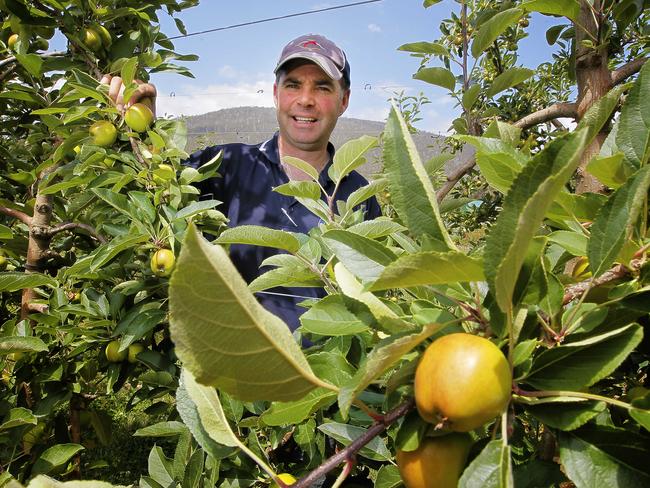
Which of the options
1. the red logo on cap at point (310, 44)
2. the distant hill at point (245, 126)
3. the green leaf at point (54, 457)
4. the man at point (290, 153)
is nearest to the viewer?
the green leaf at point (54, 457)

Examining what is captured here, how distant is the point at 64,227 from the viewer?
1.50 m

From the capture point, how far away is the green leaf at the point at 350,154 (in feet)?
3.04

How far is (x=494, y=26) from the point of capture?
1008mm

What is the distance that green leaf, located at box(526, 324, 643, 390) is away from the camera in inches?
14.3

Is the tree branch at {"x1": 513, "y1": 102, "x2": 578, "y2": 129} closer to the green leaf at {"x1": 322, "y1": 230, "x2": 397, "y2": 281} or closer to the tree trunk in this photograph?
the tree trunk

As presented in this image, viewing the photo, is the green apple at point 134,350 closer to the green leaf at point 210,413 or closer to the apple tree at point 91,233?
the apple tree at point 91,233

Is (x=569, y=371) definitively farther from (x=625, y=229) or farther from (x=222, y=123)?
(x=222, y=123)

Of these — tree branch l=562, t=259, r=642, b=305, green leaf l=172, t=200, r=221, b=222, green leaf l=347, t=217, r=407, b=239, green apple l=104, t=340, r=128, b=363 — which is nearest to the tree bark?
green apple l=104, t=340, r=128, b=363

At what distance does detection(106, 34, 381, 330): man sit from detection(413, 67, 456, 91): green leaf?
72cm

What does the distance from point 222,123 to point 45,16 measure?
32.8ft

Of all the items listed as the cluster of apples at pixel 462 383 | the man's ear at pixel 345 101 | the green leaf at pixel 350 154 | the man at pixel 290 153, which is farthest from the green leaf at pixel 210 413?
the man's ear at pixel 345 101

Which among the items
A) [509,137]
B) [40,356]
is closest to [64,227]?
[40,356]

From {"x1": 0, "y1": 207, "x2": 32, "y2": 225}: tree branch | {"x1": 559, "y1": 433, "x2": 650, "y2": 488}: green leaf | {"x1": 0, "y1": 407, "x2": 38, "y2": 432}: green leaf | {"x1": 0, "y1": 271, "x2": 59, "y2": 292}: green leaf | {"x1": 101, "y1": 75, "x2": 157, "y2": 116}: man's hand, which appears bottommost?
{"x1": 0, "y1": 407, "x2": 38, "y2": 432}: green leaf

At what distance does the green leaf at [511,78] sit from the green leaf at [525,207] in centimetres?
90
